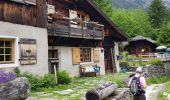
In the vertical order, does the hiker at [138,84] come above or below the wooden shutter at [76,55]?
below

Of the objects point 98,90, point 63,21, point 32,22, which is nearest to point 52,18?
point 63,21

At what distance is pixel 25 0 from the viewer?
14.5 metres

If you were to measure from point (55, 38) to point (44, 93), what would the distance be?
21.0 feet

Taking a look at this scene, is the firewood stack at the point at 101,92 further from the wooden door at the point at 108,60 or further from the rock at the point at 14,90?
the wooden door at the point at 108,60

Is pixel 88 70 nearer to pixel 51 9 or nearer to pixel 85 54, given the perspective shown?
pixel 85 54

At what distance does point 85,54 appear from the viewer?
76.2ft

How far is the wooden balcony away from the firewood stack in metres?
6.15

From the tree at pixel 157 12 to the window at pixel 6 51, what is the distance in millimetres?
61541

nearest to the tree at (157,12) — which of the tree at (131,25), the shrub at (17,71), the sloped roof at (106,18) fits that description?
the tree at (131,25)

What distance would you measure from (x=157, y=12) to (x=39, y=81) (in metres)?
62.5

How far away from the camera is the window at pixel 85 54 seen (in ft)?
74.1

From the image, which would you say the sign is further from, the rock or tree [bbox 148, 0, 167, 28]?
tree [bbox 148, 0, 167, 28]

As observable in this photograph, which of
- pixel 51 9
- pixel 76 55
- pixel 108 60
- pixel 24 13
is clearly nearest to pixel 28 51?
pixel 24 13

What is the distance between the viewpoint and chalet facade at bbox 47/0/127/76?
18.9 meters
